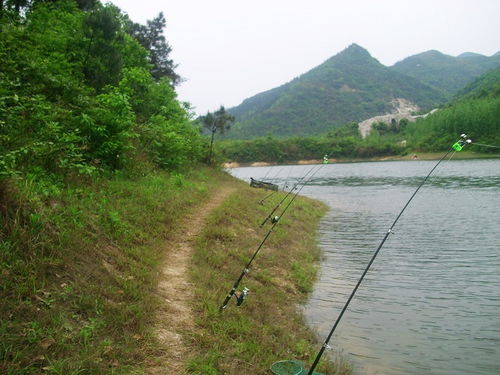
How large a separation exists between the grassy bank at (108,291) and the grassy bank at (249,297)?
0.09 feet

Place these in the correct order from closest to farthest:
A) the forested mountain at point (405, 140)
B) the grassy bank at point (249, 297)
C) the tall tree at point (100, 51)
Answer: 1. the grassy bank at point (249, 297)
2. the tall tree at point (100, 51)
3. the forested mountain at point (405, 140)

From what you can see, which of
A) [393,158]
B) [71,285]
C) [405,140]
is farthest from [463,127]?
[71,285]

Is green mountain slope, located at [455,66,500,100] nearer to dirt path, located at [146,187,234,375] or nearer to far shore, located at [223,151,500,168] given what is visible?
far shore, located at [223,151,500,168]

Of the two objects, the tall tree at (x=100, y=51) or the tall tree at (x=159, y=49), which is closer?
the tall tree at (x=100, y=51)

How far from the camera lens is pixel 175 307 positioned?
6.36 m

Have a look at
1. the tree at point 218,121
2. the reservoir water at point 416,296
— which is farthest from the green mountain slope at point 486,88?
the reservoir water at point 416,296

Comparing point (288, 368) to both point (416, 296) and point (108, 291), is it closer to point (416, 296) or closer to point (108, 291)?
point (108, 291)

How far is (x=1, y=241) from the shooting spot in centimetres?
499

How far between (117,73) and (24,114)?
308 inches

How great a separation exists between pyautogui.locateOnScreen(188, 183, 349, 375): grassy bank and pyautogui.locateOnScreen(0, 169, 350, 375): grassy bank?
3cm

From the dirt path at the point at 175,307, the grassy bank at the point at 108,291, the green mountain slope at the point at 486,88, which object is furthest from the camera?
the green mountain slope at the point at 486,88

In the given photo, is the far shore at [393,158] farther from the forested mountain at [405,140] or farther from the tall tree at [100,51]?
the tall tree at [100,51]

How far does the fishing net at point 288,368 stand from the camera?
5278 millimetres

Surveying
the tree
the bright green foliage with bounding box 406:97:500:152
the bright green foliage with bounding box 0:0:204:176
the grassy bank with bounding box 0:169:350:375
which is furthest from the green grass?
the bright green foliage with bounding box 406:97:500:152
